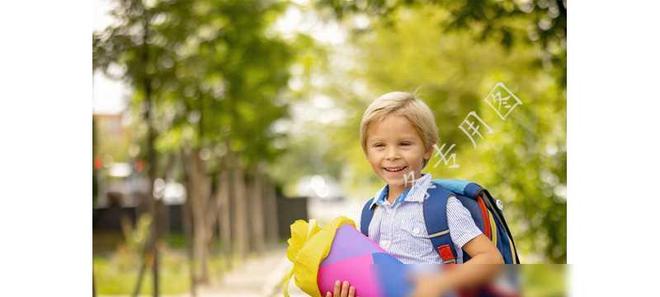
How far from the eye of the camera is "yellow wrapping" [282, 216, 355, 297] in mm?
2092

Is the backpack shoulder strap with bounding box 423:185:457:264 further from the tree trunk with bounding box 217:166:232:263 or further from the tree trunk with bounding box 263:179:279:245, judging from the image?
the tree trunk with bounding box 217:166:232:263

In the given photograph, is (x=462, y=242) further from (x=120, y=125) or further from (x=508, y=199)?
(x=120, y=125)

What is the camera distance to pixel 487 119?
2510 mm

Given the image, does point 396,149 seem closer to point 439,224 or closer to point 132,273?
point 439,224

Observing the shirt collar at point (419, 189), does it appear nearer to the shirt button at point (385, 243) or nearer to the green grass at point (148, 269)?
the shirt button at point (385, 243)

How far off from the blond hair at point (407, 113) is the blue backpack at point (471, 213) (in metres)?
0.12

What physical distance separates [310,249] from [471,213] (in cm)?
40

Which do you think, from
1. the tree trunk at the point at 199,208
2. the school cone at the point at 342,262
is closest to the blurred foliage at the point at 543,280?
the school cone at the point at 342,262

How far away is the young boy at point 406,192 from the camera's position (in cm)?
204

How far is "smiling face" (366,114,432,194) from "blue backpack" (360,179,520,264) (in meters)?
0.08

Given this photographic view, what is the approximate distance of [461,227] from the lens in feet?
6.72

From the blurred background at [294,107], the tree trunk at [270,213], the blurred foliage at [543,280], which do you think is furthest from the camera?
the tree trunk at [270,213]

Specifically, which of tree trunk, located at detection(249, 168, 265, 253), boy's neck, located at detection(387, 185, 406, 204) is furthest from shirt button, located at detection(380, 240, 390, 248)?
tree trunk, located at detection(249, 168, 265, 253)
